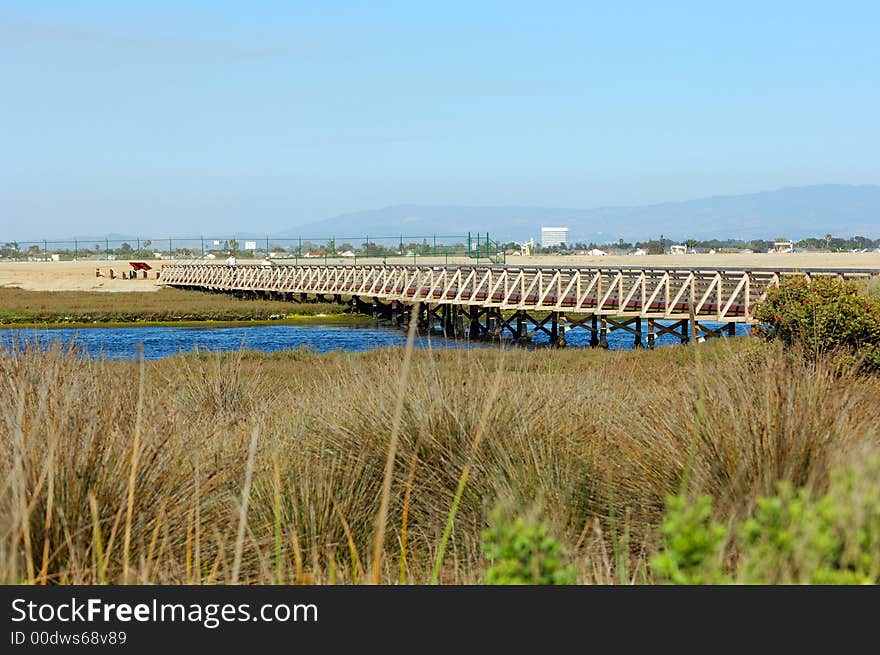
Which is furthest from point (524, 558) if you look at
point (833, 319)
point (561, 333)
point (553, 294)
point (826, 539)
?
point (553, 294)

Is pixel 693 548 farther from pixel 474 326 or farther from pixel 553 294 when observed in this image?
pixel 474 326

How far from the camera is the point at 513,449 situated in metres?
7.33

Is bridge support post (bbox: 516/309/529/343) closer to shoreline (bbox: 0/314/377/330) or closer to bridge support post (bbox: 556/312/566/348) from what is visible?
bridge support post (bbox: 556/312/566/348)

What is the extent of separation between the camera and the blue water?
3512 centimetres

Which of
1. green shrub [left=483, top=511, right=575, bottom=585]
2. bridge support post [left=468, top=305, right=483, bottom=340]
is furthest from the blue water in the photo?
green shrub [left=483, top=511, right=575, bottom=585]

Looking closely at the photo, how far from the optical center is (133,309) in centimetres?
4988

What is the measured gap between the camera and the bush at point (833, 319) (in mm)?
13477

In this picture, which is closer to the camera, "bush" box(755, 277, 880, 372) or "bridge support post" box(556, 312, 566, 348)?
"bush" box(755, 277, 880, 372)

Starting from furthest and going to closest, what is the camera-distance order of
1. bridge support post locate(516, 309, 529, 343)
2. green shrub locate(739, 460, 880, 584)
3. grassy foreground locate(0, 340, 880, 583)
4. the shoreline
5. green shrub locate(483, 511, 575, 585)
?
1. the shoreline
2. bridge support post locate(516, 309, 529, 343)
3. grassy foreground locate(0, 340, 880, 583)
4. green shrub locate(483, 511, 575, 585)
5. green shrub locate(739, 460, 880, 584)

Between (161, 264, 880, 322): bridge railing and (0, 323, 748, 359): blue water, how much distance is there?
190 cm

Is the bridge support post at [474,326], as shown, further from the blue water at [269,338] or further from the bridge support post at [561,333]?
the bridge support post at [561,333]

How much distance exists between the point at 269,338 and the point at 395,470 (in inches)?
1324

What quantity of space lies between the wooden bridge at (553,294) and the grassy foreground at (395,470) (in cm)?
692

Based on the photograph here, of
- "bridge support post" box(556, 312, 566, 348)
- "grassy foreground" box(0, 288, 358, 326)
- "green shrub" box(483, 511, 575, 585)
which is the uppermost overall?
"green shrub" box(483, 511, 575, 585)
